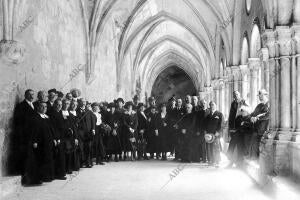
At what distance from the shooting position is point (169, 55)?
95.9ft

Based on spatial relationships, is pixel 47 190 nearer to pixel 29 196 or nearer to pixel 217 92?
pixel 29 196

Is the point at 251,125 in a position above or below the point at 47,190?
above

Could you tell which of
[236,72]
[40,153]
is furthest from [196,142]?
[40,153]

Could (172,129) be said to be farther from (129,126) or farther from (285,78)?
(285,78)

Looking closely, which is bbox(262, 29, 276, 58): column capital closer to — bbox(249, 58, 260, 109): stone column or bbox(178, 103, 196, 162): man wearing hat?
bbox(178, 103, 196, 162): man wearing hat

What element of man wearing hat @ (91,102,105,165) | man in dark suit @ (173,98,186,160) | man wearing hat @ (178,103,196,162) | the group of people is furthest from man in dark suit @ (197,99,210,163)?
man wearing hat @ (91,102,105,165)

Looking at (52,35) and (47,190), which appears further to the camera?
(52,35)

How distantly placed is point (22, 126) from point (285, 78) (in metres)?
4.29

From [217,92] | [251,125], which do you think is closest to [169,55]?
[217,92]

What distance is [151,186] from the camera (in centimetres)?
644

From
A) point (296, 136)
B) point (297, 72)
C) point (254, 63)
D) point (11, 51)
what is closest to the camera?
point (296, 136)

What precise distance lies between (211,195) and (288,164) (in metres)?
1.31

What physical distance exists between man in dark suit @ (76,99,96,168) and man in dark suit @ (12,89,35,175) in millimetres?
1892

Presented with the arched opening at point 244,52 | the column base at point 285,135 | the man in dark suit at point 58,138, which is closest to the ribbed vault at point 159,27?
the arched opening at point 244,52
